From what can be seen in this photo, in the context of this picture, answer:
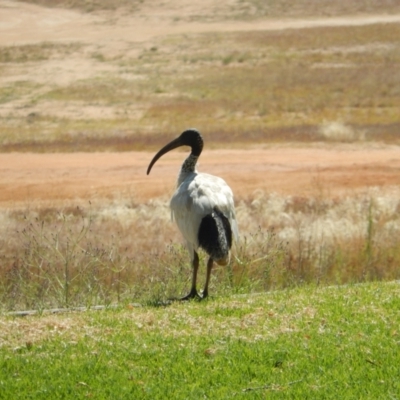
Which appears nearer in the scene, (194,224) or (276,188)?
(194,224)

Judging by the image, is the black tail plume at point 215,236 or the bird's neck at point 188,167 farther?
the bird's neck at point 188,167

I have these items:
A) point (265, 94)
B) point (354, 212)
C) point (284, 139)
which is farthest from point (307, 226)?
point (265, 94)

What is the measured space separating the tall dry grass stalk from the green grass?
4.99 feet

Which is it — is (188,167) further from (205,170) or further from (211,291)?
(205,170)

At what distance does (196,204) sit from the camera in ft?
32.8

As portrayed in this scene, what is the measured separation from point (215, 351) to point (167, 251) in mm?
5407

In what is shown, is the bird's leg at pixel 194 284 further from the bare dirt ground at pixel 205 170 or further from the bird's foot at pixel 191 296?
the bare dirt ground at pixel 205 170

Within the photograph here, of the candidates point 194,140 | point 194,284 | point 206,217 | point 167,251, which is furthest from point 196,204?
point 167,251

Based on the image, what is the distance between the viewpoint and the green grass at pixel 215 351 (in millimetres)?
7012

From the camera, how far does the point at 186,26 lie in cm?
5778

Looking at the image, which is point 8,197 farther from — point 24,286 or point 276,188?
point 24,286

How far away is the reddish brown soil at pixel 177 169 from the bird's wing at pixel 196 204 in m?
7.30

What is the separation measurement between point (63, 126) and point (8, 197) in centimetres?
1298

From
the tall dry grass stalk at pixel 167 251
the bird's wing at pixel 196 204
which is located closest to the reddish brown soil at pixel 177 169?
the tall dry grass stalk at pixel 167 251
